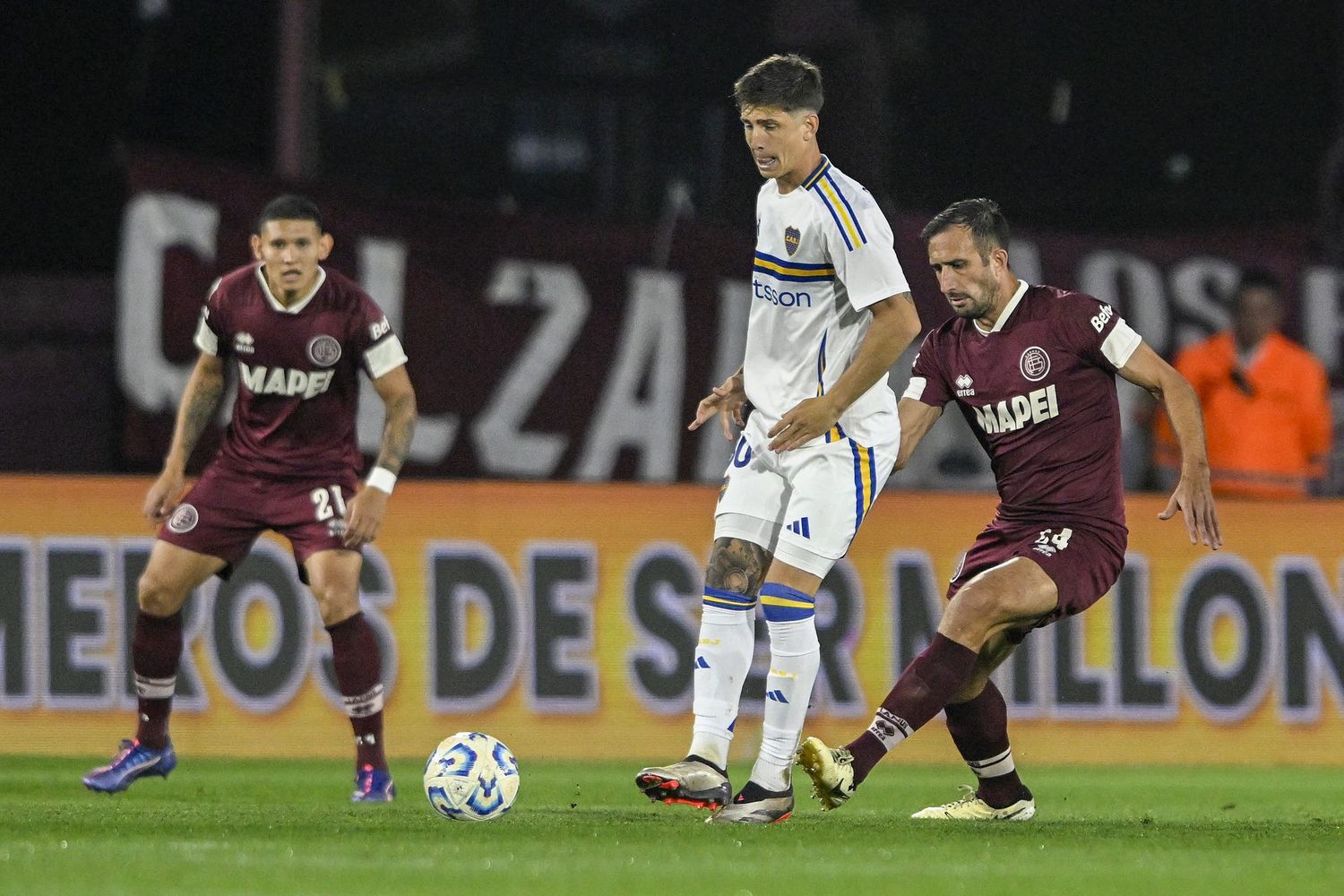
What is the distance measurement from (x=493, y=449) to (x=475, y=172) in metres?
2.99

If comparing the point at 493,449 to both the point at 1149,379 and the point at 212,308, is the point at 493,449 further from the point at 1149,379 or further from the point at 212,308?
the point at 1149,379

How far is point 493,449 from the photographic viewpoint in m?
10.9

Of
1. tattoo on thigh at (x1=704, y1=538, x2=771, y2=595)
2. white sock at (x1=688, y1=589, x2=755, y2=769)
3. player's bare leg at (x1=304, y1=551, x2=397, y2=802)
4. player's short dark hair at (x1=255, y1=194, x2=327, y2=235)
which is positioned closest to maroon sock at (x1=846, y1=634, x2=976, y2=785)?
white sock at (x1=688, y1=589, x2=755, y2=769)

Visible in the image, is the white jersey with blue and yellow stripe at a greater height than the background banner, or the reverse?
the white jersey with blue and yellow stripe

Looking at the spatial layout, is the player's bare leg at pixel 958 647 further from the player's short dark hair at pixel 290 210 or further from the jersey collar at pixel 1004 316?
the player's short dark hair at pixel 290 210

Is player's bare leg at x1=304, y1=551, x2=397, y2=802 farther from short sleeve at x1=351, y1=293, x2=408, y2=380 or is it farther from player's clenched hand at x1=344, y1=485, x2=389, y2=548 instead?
short sleeve at x1=351, y1=293, x2=408, y2=380

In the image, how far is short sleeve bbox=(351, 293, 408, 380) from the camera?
746 cm

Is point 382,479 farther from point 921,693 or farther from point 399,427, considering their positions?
point 921,693

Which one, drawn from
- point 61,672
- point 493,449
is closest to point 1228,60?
point 493,449

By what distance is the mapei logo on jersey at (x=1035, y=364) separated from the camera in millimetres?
6500

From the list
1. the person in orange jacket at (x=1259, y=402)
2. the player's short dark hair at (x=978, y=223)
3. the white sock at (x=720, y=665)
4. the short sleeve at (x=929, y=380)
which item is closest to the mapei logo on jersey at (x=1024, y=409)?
the short sleeve at (x=929, y=380)

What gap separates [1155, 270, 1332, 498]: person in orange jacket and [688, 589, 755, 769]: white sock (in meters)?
5.09

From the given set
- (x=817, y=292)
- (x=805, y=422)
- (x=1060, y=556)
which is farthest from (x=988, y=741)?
(x=817, y=292)

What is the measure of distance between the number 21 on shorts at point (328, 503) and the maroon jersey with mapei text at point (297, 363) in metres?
0.07
